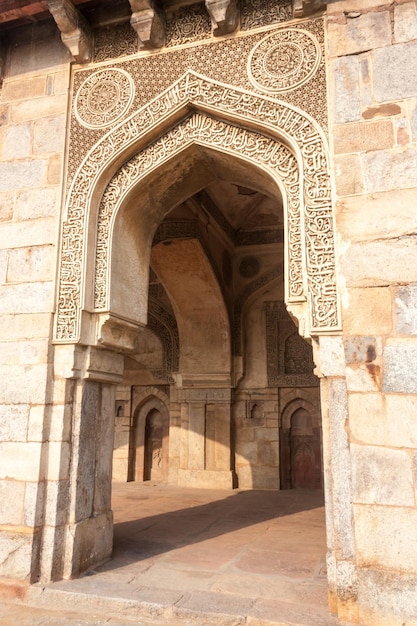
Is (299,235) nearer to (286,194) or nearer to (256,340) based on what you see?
(286,194)

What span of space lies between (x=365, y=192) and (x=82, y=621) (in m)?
3.08

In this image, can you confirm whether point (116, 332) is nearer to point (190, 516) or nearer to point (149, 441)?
point (190, 516)

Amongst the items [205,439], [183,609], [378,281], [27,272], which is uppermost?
[27,272]

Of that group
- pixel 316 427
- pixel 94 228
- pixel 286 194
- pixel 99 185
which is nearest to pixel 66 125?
pixel 99 185

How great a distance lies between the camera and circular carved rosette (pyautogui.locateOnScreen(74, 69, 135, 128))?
3934 millimetres

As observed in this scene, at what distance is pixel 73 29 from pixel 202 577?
426 cm

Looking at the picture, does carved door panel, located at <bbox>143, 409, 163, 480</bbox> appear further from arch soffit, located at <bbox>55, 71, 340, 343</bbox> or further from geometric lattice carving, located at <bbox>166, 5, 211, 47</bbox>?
geometric lattice carving, located at <bbox>166, 5, 211, 47</bbox>

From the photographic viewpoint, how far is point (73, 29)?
3.96 metres

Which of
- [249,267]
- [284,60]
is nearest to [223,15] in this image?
[284,60]

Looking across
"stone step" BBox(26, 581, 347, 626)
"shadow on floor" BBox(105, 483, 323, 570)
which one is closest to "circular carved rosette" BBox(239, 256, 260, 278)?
"shadow on floor" BBox(105, 483, 323, 570)

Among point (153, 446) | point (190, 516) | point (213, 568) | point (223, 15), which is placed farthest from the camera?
point (153, 446)

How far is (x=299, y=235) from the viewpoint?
10.8ft

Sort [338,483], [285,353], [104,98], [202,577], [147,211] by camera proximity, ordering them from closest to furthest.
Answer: [338,483] → [202,577] → [104,98] → [147,211] → [285,353]

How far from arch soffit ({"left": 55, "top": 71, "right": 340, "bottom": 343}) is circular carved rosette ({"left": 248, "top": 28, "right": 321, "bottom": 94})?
13 cm
